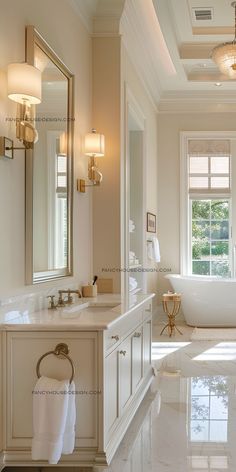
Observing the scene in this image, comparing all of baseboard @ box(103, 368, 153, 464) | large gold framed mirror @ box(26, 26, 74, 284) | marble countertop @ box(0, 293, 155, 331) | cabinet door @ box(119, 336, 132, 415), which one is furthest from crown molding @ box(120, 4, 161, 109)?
baseboard @ box(103, 368, 153, 464)

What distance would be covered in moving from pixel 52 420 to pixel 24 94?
1534 mm

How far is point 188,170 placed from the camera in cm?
739

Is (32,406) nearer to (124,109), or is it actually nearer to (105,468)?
(105,468)

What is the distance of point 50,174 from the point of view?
3162 millimetres

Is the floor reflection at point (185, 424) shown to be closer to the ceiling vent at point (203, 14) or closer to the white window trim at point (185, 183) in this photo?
the white window trim at point (185, 183)

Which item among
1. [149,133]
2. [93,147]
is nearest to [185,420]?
[93,147]

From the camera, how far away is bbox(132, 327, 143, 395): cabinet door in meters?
3.23

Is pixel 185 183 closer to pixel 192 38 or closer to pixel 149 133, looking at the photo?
pixel 149 133

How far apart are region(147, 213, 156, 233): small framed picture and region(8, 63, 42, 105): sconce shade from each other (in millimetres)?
3888

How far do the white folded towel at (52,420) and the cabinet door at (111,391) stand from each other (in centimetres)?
21

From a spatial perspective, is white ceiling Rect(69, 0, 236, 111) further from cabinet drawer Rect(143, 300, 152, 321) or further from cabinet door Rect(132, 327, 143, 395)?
cabinet door Rect(132, 327, 143, 395)

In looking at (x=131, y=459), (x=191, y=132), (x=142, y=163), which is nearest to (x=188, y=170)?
(x=191, y=132)

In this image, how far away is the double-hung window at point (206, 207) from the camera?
7301 millimetres

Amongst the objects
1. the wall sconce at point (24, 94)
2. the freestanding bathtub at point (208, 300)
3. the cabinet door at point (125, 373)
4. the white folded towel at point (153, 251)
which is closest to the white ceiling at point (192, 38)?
the white folded towel at point (153, 251)
